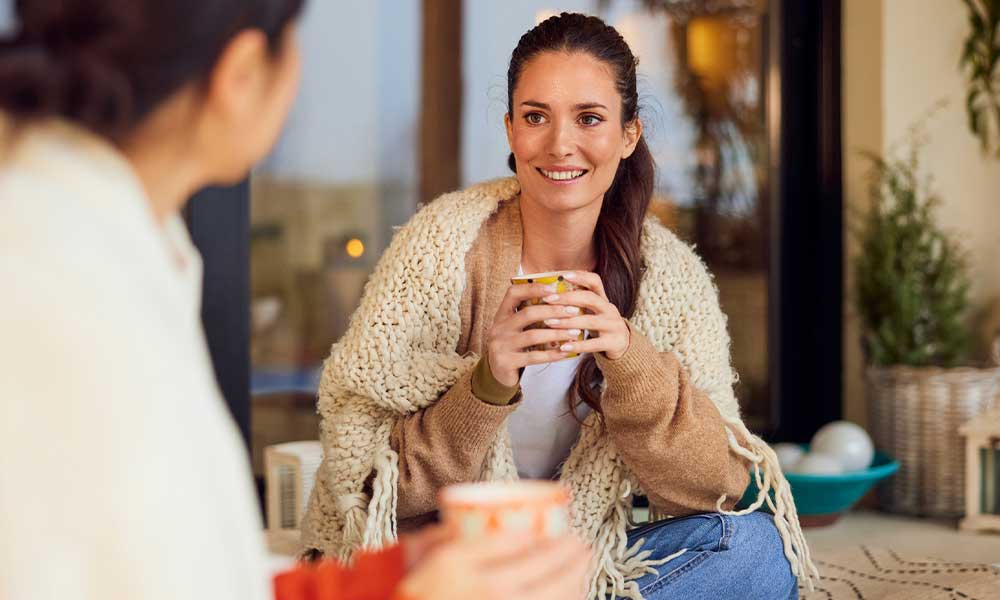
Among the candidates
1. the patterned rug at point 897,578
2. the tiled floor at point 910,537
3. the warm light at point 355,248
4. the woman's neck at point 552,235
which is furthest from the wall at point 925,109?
the woman's neck at point 552,235

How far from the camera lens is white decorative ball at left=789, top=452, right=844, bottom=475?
277 centimetres

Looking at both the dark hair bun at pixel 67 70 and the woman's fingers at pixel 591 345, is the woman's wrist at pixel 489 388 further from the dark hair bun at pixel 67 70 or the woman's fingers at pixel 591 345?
the dark hair bun at pixel 67 70

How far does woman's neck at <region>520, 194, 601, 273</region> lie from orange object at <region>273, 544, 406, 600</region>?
3.12 ft

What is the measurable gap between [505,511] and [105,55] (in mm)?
379

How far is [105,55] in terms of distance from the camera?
684 millimetres

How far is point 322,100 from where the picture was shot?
299cm

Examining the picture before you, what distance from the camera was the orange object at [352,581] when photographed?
98cm

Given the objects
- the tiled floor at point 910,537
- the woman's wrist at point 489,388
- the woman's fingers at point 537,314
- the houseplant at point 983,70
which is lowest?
the tiled floor at point 910,537

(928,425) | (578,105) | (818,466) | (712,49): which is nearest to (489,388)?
(578,105)

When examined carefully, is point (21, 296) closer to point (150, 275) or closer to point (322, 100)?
point (150, 275)

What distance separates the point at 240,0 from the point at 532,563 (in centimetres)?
40

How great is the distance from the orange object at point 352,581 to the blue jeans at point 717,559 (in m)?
0.80

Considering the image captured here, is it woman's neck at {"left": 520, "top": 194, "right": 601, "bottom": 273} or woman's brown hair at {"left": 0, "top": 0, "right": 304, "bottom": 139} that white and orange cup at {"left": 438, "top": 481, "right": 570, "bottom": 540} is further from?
woman's neck at {"left": 520, "top": 194, "right": 601, "bottom": 273}

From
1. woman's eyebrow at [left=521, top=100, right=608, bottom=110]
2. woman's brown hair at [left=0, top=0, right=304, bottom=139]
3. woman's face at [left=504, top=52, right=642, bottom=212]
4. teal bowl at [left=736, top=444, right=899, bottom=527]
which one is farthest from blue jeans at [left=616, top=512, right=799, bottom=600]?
woman's brown hair at [left=0, top=0, right=304, bottom=139]
